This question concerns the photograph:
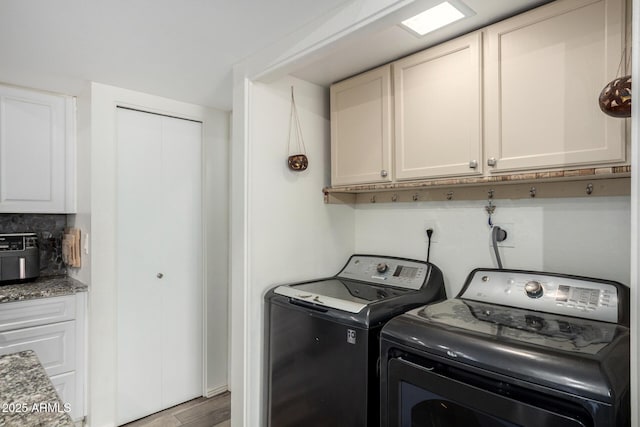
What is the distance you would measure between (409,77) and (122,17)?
4.16ft

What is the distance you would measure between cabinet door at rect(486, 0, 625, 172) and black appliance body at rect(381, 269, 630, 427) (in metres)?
0.52

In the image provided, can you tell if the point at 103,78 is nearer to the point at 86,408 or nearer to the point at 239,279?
the point at 239,279

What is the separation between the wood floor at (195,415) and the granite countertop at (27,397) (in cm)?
156

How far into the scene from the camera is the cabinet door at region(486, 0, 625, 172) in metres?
1.22

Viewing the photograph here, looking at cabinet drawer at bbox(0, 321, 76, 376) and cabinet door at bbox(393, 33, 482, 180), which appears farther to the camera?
cabinet drawer at bbox(0, 321, 76, 376)

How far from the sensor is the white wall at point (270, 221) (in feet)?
6.32

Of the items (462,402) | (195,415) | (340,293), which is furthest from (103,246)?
(462,402)

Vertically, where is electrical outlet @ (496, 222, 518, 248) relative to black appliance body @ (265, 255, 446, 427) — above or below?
above

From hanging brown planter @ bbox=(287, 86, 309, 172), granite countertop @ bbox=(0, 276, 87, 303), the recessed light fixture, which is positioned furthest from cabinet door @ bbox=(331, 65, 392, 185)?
granite countertop @ bbox=(0, 276, 87, 303)

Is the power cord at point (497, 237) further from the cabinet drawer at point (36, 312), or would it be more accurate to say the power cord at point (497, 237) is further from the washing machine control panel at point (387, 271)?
the cabinet drawer at point (36, 312)

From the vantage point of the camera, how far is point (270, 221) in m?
1.98

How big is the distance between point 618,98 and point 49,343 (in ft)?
9.39

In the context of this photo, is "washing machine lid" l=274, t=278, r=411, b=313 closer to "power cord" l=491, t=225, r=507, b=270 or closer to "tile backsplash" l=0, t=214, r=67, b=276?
"power cord" l=491, t=225, r=507, b=270

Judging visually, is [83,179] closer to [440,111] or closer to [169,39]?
[169,39]
